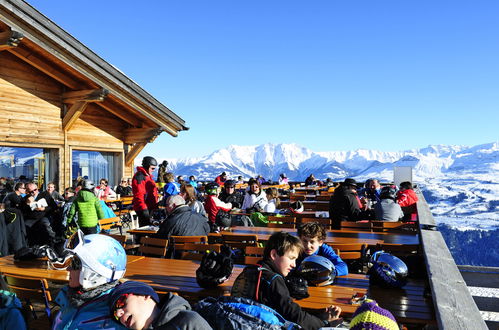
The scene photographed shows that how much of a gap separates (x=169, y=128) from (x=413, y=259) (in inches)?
438

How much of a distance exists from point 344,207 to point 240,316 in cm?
644

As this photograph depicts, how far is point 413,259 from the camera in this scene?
389 cm

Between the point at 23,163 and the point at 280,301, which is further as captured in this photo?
the point at 23,163

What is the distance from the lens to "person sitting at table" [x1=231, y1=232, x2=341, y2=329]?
258 cm

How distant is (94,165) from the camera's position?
13.7 metres

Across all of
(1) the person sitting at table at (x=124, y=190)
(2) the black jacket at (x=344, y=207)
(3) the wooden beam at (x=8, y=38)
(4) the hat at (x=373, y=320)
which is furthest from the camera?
(1) the person sitting at table at (x=124, y=190)

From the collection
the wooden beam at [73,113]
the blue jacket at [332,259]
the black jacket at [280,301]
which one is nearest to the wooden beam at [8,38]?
the wooden beam at [73,113]

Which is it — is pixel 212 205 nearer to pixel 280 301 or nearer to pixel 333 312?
pixel 333 312

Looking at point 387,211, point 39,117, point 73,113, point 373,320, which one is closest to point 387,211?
point 387,211

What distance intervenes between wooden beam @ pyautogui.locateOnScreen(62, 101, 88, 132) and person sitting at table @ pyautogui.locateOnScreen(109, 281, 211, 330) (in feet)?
36.4

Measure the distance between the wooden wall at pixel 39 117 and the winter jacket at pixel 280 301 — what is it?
1023cm

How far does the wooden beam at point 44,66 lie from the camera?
10461 millimetres

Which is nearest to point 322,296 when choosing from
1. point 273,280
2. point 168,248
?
point 273,280

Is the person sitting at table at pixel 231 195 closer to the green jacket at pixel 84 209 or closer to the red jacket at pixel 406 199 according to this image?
the green jacket at pixel 84 209
